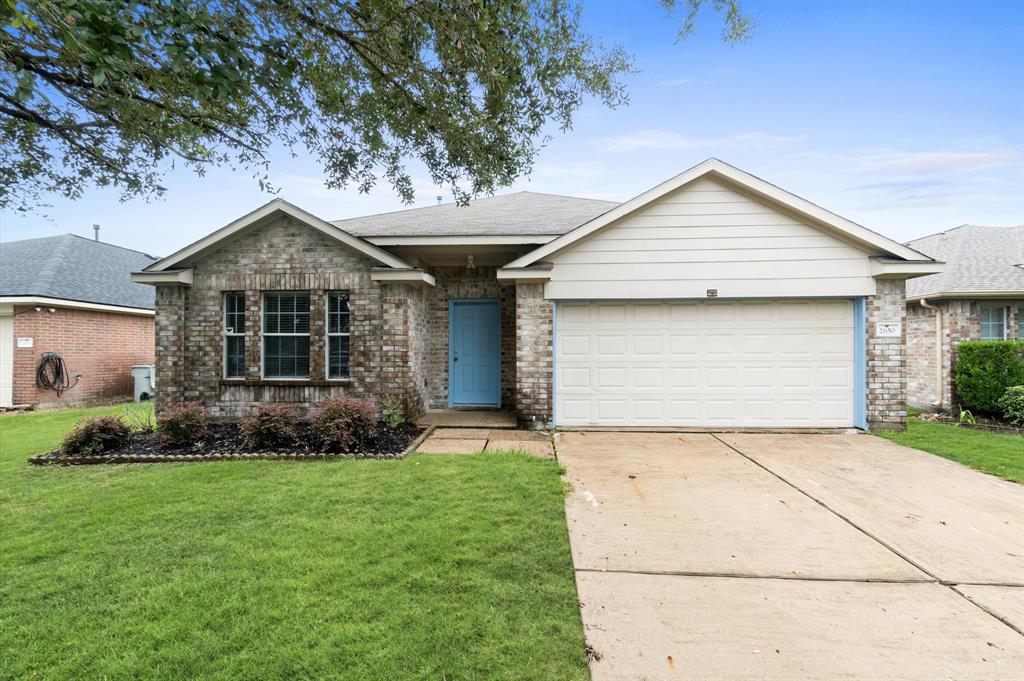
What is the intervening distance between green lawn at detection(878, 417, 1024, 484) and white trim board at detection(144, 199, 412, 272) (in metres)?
9.18

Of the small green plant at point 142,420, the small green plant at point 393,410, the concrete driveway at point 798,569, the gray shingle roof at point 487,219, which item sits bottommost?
the concrete driveway at point 798,569

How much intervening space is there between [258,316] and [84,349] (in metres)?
9.16

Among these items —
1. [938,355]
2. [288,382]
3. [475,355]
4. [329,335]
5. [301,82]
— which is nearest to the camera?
[301,82]

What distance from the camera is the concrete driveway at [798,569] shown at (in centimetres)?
257

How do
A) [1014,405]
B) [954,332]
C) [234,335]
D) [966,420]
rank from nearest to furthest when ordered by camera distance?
1. [234,335]
2. [1014,405]
3. [966,420]
4. [954,332]

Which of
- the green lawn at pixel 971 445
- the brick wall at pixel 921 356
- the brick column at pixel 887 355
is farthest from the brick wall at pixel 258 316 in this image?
the brick wall at pixel 921 356

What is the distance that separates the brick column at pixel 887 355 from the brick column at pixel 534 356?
5701 mm

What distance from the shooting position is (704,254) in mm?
8430

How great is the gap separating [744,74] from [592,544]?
965 centimetres

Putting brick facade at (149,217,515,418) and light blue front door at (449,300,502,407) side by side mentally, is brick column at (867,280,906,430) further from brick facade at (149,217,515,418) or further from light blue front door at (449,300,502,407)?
brick facade at (149,217,515,418)

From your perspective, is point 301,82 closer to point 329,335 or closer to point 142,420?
point 329,335

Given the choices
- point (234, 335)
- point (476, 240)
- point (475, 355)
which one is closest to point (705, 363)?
point (475, 355)

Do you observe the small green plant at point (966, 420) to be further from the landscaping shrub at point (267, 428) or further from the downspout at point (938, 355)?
the landscaping shrub at point (267, 428)

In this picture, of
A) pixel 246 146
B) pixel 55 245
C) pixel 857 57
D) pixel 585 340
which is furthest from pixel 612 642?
pixel 55 245
